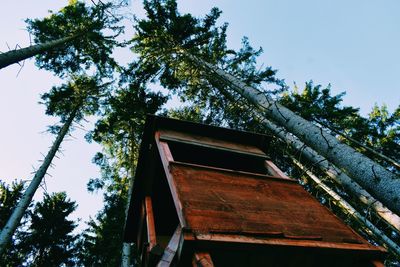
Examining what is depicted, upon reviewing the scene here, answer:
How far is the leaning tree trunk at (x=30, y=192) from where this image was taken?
9656mm

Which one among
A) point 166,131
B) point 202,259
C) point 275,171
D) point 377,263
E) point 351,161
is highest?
point 166,131

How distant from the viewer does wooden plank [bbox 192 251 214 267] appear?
2554 millimetres

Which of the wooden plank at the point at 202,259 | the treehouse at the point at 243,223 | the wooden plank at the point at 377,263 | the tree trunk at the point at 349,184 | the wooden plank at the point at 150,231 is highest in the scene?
the tree trunk at the point at 349,184

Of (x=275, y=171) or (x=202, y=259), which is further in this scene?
(x=275, y=171)

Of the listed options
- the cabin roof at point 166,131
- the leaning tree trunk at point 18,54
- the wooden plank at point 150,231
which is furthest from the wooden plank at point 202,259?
the leaning tree trunk at point 18,54

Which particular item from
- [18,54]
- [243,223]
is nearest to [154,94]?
[18,54]

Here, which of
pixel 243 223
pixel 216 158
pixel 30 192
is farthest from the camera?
pixel 30 192

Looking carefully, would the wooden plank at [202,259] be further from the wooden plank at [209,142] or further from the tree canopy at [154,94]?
the tree canopy at [154,94]

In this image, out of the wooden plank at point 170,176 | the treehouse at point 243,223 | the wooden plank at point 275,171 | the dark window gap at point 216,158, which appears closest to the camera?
the treehouse at point 243,223

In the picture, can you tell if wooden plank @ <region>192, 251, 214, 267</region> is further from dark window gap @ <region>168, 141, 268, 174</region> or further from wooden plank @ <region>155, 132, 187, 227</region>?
dark window gap @ <region>168, 141, 268, 174</region>

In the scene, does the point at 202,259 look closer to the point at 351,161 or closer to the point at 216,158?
the point at 351,161

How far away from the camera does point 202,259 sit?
8.61 feet

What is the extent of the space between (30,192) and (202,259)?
1113cm

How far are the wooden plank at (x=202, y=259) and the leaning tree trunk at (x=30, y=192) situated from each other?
935 centimetres
